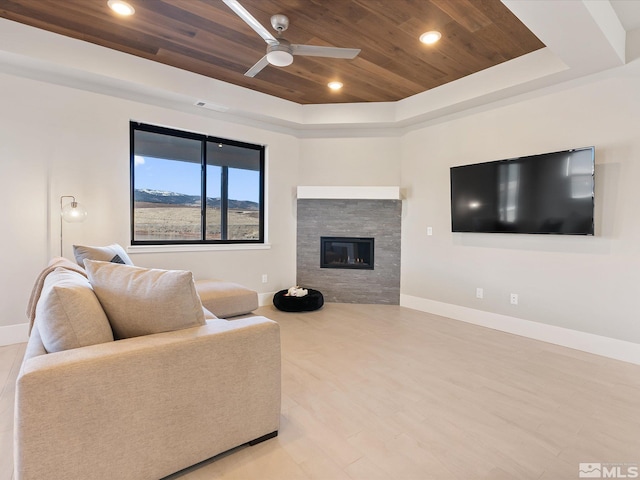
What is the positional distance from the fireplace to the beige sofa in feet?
10.8

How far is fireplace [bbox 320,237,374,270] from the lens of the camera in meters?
4.95

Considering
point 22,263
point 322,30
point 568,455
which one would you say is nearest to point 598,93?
point 322,30

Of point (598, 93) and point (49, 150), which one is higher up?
point (598, 93)

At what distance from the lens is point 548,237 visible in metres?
3.38

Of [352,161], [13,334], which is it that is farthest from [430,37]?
[13,334]

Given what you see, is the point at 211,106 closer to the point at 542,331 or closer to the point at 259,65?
the point at 259,65

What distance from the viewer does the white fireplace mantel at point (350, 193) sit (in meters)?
4.71

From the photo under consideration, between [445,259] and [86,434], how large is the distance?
398 cm

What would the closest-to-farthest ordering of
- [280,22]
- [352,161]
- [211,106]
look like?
[280,22] < [211,106] < [352,161]

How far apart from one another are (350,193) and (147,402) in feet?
12.7

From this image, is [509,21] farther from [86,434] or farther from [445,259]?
[86,434]

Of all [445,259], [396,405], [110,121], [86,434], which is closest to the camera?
[86,434]

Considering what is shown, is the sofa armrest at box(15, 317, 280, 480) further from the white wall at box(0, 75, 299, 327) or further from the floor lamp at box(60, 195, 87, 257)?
the white wall at box(0, 75, 299, 327)

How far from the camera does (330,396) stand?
7.26 ft
